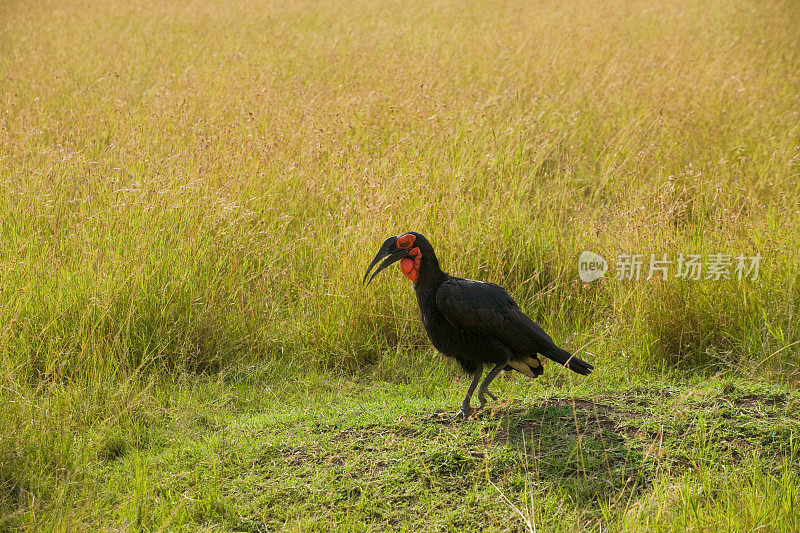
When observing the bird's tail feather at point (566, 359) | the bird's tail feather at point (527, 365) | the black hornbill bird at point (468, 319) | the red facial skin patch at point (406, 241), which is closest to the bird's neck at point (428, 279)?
the black hornbill bird at point (468, 319)

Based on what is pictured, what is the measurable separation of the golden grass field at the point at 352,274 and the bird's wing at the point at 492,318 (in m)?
0.40

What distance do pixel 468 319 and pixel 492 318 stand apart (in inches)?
4.7

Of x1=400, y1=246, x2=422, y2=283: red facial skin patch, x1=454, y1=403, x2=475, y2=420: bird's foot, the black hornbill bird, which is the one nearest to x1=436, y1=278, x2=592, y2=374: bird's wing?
the black hornbill bird

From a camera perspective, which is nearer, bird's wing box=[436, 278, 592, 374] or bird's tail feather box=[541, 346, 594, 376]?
bird's wing box=[436, 278, 592, 374]

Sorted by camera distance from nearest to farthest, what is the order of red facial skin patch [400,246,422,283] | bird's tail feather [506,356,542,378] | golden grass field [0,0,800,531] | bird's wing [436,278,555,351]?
golden grass field [0,0,800,531], bird's wing [436,278,555,351], red facial skin patch [400,246,422,283], bird's tail feather [506,356,542,378]

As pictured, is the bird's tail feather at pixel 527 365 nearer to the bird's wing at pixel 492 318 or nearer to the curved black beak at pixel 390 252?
the bird's wing at pixel 492 318

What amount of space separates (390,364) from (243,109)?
3865mm

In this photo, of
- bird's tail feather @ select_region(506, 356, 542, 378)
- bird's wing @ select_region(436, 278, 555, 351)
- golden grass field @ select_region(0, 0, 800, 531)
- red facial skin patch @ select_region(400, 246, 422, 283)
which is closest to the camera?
golden grass field @ select_region(0, 0, 800, 531)

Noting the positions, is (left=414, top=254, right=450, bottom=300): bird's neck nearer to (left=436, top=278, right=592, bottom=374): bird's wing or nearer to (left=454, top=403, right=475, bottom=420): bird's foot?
(left=436, top=278, right=592, bottom=374): bird's wing

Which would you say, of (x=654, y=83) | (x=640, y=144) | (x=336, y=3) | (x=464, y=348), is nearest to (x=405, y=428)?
(x=464, y=348)

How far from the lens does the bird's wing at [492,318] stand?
3773 millimetres

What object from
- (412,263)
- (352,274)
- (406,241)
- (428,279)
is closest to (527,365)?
(428,279)

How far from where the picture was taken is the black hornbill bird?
3793mm

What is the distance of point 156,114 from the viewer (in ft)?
23.6
